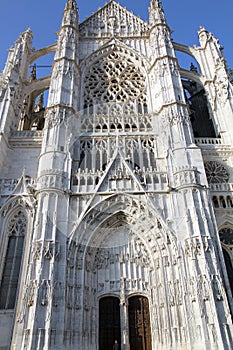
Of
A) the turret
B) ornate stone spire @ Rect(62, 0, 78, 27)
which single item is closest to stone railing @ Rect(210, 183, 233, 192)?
the turret

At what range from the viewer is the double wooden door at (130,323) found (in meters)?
11.1

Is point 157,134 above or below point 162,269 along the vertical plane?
above

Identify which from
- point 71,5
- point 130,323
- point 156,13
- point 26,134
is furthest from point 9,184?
point 156,13

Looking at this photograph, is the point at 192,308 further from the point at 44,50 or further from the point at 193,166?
the point at 44,50

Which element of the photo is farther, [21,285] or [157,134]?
[157,134]

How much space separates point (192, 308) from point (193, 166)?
6132mm

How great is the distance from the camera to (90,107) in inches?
715

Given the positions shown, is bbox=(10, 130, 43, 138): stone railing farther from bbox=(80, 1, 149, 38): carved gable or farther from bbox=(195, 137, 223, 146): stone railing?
bbox=(80, 1, 149, 38): carved gable

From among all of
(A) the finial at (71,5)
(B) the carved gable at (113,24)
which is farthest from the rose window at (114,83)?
(A) the finial at (71,5)

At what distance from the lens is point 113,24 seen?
22.8m

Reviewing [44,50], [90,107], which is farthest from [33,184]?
[44,50]

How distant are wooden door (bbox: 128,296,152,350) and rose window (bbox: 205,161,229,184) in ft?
22.9

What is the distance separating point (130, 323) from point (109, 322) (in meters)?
0.81

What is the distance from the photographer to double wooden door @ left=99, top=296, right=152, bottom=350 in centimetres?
1112
